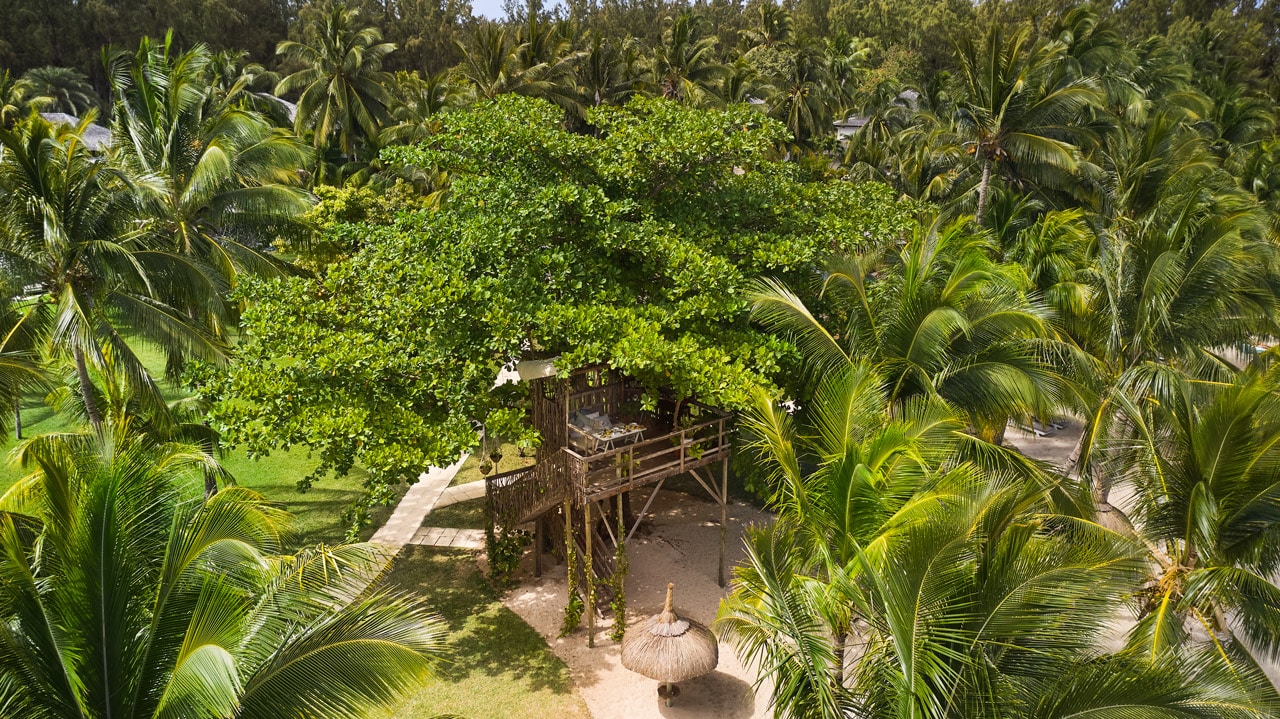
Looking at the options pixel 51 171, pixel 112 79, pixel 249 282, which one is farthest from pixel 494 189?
pixel 112 79

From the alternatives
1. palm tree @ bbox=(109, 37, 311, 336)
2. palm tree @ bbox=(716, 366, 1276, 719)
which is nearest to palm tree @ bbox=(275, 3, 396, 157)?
palm tree @ bbox=(109, 37, 311, 336)

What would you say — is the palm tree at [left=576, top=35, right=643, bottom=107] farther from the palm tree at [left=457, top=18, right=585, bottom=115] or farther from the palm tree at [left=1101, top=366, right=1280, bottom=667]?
the palm tree at [left=1101, top=366, right=1280, bottom=667]

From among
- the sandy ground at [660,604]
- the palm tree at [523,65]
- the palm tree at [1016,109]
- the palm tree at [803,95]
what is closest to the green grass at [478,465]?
the sandy ground at [660,604]

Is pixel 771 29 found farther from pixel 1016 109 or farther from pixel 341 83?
pixel 1016 109

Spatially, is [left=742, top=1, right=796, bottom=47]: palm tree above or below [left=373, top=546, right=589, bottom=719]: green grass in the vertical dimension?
above

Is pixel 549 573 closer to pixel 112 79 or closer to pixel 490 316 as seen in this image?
pixel 490 316

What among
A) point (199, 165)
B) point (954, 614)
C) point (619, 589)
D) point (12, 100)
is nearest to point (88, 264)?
point (199, 165)

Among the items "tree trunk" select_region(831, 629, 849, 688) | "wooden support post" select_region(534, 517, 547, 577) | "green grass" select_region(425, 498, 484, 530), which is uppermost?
"tree trunk" select_region(831, 629, 849, 688)
